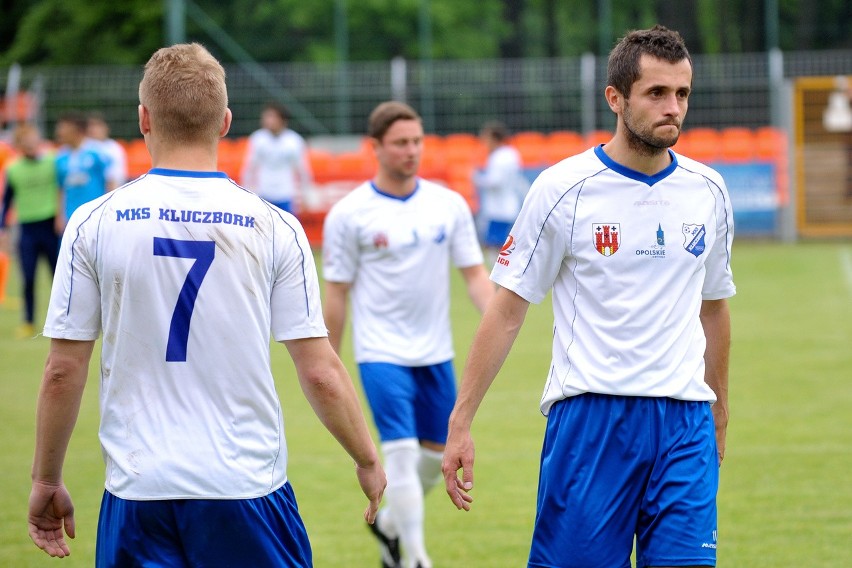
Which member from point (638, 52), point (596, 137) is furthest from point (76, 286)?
point (596, 137)

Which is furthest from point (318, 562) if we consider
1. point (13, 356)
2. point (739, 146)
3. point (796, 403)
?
point (739, 146)

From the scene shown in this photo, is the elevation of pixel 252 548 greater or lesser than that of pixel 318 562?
greater

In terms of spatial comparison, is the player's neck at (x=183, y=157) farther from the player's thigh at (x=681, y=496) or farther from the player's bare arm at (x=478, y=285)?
the player's bare arm at (x=478, y=285)

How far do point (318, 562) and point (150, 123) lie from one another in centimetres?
360

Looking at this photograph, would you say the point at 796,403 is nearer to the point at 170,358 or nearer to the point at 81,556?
the point at 81,556

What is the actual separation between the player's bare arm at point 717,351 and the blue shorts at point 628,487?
0.33 metres

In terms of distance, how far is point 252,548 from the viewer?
362 centimetres

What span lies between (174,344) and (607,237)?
1492 millimetres

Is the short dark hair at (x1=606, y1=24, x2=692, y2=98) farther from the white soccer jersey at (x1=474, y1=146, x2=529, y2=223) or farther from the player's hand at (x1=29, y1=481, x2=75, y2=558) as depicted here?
the white soccer jersey at (x1=474, y1=146, x2=529, y2=223)

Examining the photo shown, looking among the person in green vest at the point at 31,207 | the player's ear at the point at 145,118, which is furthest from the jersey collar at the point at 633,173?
the person in green vest at the point at 31,207

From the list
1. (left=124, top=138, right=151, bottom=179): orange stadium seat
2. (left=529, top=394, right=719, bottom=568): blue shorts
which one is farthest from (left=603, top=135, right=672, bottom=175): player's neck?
(left=124, top=138, right=151, bottom=179): orange stadium seat

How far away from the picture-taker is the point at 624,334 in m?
4.24

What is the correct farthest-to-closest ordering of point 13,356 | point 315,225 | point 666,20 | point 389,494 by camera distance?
point 666,20 → point 315,225 → point 13,356 → point 389,494

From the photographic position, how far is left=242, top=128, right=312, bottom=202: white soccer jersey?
59.0ft
